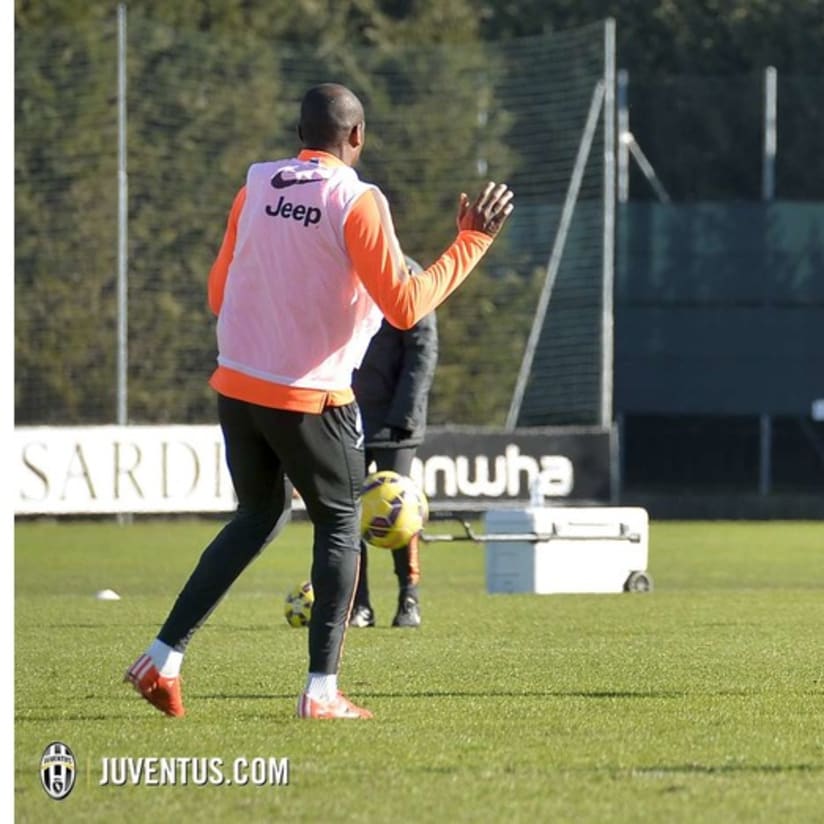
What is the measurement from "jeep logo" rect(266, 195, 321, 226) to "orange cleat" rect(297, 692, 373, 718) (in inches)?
52.4

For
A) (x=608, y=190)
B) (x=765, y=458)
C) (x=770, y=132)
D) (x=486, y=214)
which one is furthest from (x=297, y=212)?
(x=770, y=132)

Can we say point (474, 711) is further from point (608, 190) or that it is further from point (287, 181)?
point (608, 190)

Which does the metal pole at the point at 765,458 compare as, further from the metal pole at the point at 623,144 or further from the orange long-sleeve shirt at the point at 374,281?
the orange long-sleeve shirt at the point at 374,281

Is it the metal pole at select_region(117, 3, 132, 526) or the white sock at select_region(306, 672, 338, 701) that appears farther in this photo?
the metal pole at select_region(117, 3, 132, 526)

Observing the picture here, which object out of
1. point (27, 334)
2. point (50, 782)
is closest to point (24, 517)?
point (27, 334)

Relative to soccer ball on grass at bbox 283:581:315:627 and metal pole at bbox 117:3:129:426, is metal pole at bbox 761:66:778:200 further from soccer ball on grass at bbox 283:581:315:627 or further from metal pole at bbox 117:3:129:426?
soccer ball on grass at bbox 283:581:315:627

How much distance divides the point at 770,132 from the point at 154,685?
26211 mm

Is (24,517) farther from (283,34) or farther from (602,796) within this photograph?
(602,796)

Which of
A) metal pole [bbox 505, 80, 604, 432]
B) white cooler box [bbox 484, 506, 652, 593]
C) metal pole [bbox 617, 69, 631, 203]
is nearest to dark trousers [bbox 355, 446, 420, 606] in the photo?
white cooler box [bbox 484, 506, 652, 593]

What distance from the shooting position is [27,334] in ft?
85.9

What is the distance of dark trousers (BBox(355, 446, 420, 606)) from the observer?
1013cm

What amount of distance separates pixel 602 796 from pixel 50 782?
1.22 meters

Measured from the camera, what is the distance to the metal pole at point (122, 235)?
24.4 m
